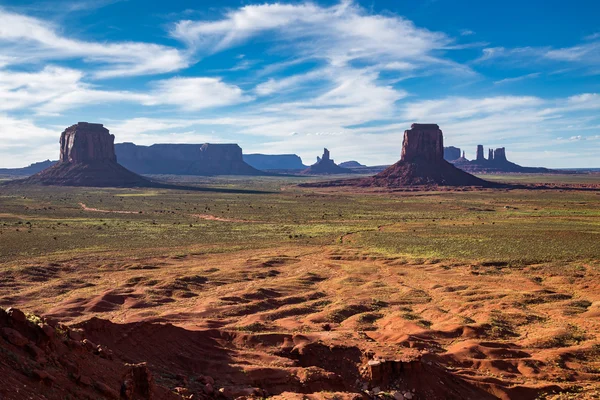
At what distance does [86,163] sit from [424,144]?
434ft

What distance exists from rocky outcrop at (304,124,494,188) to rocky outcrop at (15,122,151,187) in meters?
76.9

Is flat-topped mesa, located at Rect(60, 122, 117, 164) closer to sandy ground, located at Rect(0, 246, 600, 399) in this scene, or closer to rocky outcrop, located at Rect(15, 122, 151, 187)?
rocky outcrop, located at Rect(15, 122, 151, 187)

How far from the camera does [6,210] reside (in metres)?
74.8

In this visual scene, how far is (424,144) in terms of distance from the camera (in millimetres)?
173875

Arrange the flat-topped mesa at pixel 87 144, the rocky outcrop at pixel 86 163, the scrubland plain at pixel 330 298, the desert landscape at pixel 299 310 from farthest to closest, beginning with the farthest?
the flat-topped mesa at pixel 87 144 < the rocky outcrop at pixel 86 163 < the scrubland plain at pixel 330 298 < the desert landscape at pixel 299 310

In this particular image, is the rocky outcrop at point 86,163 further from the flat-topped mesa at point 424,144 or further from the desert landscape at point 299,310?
the desert landscape at point 299,310

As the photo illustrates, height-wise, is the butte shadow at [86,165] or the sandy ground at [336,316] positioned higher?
the butte shadow at [86,165]

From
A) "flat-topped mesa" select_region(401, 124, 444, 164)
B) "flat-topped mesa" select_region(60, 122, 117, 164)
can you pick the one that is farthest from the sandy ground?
"flat-topped mesa" select_region(60, 122, 117, 164)

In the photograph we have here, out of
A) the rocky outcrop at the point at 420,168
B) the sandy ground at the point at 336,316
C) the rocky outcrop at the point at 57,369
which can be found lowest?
the sandy ground at the point at 336,316

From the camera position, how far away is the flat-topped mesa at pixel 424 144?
173000mm

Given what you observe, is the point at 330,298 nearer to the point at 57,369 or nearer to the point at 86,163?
the point at 57,369

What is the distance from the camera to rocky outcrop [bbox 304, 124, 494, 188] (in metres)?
159

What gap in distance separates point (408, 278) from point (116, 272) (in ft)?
68.0


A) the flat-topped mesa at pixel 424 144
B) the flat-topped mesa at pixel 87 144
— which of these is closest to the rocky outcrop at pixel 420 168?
the flat-topped mesa at pixel 424 144
